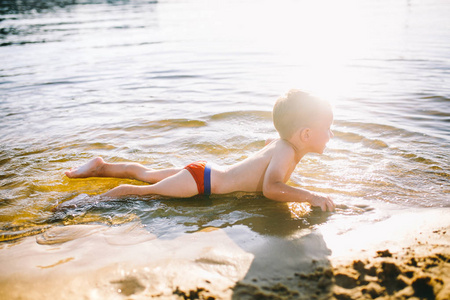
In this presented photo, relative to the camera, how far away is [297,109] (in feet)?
10.5

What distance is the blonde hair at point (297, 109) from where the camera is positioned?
3195 mm

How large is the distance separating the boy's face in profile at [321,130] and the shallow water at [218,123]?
1.82 ft

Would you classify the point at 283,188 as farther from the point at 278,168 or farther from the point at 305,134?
the point at 305,134

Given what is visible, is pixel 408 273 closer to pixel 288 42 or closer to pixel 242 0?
pixel 288 42

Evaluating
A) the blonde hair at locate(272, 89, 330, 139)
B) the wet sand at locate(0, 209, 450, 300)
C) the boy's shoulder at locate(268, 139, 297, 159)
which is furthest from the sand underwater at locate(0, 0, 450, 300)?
the blonde hair at locate(272, 89, 330, 139)

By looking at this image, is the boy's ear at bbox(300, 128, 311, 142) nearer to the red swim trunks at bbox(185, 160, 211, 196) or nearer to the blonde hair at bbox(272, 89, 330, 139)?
the blonde hair at bbox(272, 89, 330, 139)

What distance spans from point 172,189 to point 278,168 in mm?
1056

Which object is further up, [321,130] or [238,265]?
[321,130]

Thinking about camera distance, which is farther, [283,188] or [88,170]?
[88,170]

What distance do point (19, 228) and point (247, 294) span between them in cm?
212

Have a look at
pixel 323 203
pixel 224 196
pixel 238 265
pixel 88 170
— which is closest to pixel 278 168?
pixel 323 203

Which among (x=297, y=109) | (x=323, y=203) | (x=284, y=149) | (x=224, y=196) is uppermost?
(x=297, y=109)

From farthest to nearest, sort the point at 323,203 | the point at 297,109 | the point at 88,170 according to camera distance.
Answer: the point at 88,170, the point at 297,109, the point at 323,203

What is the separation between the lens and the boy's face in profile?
321 cm
